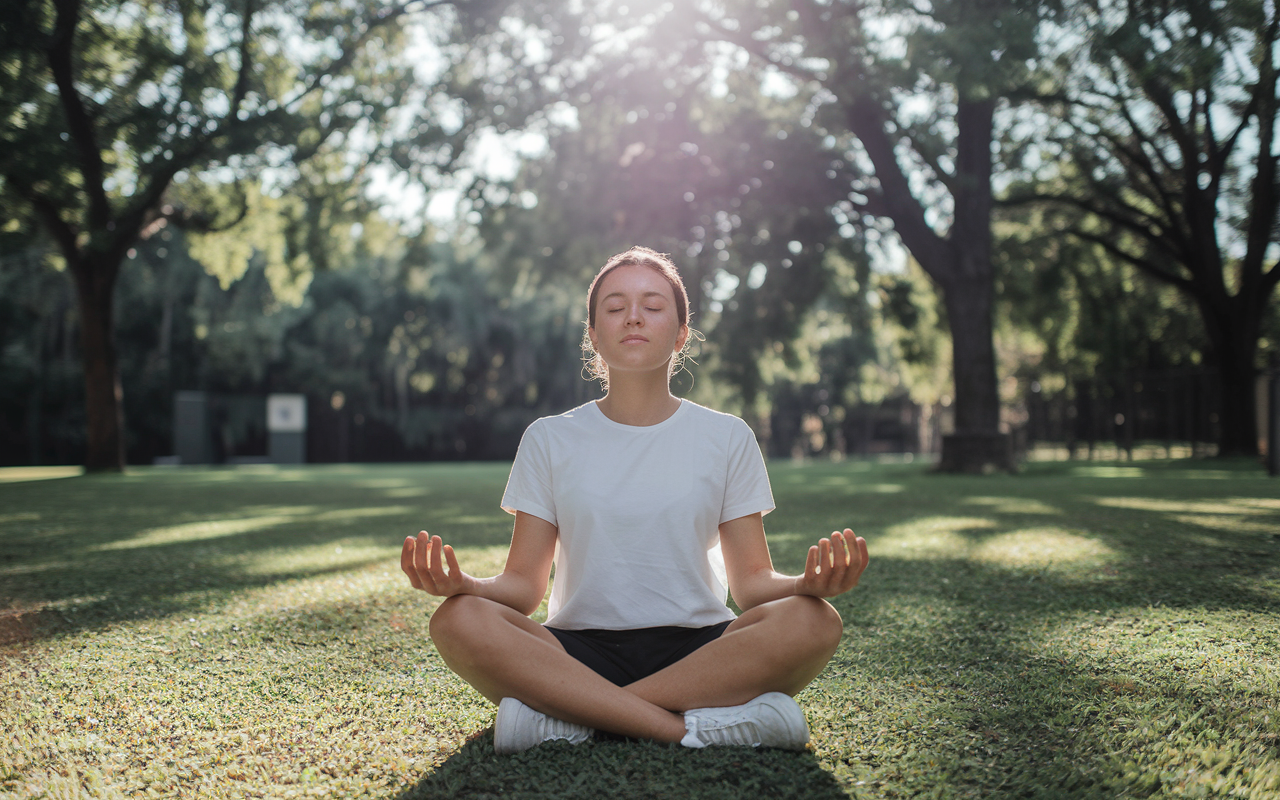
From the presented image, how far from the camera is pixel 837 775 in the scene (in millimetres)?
1911

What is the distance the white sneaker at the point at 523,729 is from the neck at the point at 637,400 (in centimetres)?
80

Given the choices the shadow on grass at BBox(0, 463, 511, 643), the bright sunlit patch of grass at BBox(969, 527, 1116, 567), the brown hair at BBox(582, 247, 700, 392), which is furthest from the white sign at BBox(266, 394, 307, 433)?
the brown hair at BBox(582, 247, 700, 392)

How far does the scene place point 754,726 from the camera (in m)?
2.04

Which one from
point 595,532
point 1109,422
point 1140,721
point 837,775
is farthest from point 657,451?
point 1109,422

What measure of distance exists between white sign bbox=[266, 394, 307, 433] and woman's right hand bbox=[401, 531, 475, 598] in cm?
2520

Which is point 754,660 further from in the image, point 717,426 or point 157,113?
point 157,113

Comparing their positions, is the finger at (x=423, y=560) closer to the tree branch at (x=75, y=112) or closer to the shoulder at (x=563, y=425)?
the shoulder at (x=563, y=425)

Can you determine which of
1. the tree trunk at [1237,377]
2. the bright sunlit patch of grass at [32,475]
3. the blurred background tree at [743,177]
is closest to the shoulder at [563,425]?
the blurred background tree at [743,177]

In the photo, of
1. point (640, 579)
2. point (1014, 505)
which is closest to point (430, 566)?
point (640, 579)

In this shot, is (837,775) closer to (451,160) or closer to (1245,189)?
(451,160)

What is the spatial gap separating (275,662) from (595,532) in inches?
57.1

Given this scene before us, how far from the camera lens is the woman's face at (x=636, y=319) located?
2.35 m

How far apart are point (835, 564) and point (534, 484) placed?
34.4 inches

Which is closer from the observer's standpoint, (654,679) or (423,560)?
(423,560)
